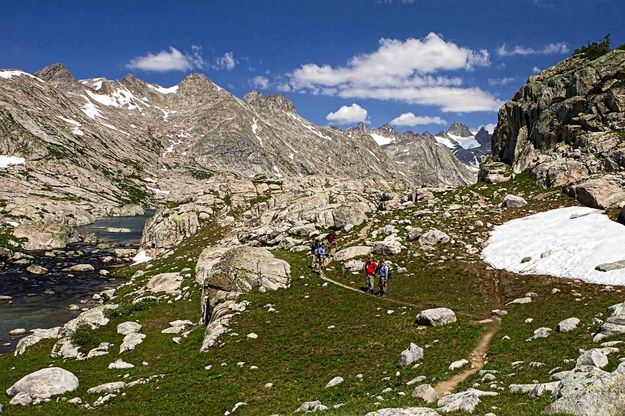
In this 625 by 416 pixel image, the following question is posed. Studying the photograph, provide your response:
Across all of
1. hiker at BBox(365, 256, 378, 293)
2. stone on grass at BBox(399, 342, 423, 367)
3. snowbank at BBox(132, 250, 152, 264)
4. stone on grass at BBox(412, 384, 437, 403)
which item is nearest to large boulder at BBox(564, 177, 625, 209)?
hiker at BBox(365, 256, 378, 293)

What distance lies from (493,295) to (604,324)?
12999 millimetres

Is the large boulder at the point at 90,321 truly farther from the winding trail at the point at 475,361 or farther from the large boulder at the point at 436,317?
the winding trail at the point at 475,361

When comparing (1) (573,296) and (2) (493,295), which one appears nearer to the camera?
(1) (573,296)

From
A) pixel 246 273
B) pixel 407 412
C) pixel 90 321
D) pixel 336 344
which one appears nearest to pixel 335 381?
pixel 336 344

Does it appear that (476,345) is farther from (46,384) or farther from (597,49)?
(597,49)

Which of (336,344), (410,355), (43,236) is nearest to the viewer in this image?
(410,355)

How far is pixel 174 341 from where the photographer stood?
121ft

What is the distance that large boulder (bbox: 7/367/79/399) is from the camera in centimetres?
2794

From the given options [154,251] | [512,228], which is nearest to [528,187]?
[512,228]

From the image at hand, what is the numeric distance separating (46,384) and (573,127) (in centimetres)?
7308

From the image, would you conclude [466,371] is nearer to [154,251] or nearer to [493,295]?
[493,295]

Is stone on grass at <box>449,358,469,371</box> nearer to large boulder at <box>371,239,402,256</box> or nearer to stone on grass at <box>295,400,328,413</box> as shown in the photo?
stone on grass at <box>295,400,328,413</box>

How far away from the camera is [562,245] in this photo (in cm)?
4016

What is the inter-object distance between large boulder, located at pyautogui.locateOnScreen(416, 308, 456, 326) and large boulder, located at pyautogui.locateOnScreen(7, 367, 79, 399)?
82.4 feet
